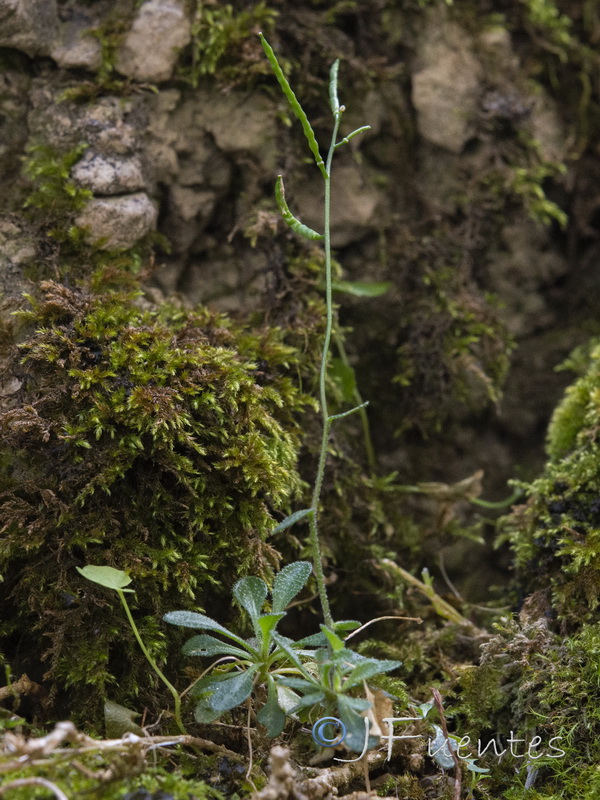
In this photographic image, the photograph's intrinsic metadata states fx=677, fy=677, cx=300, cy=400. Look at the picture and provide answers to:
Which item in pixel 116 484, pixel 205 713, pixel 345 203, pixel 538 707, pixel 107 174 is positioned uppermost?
pixel 107 174

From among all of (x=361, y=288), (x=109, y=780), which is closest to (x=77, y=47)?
(x=361, y=288)

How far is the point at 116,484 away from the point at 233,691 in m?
0.58

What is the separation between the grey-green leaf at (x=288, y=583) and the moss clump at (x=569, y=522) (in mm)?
712

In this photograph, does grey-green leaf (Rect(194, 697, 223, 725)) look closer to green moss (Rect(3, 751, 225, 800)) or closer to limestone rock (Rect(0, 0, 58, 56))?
green moss (Rect(3, 751, 225, 800))

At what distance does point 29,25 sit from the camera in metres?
2.03

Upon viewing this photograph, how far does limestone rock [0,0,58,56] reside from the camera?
1.98 metres

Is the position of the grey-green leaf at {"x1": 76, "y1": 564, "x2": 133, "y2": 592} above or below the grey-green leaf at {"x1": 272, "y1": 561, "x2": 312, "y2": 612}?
above

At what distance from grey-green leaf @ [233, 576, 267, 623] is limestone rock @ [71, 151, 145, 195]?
1.25 m

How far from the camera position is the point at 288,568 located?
5.28ft

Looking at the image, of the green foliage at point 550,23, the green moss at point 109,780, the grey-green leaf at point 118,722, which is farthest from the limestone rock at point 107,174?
the green foliage at point 550,23

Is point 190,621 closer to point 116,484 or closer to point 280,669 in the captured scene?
point 280,669

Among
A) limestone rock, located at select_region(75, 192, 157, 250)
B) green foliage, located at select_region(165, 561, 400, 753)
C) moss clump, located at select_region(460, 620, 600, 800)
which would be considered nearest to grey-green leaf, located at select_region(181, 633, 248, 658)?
green foliage, located at select_region(165, 561, 400, 753)

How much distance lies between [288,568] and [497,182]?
180 cm

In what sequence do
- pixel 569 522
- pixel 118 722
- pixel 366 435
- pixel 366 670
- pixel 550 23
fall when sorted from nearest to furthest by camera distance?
pixel 366 670, pixel 118 722, pixel 569 522, pixel 366 435, pixel 550 23
